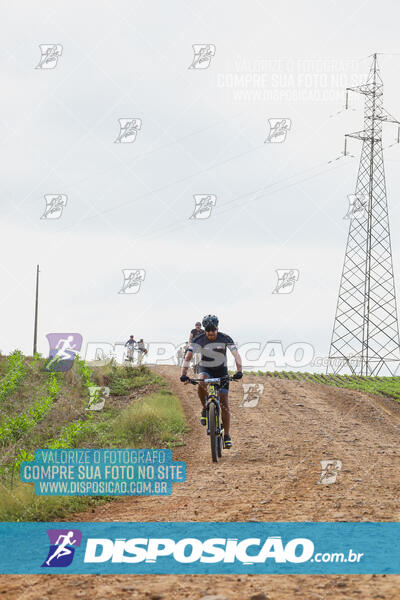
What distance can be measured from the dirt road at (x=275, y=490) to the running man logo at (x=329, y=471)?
0.11 m

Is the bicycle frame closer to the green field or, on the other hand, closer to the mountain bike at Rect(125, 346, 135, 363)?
the green field

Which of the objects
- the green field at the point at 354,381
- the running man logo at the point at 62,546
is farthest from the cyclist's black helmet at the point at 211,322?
the green field at the point at 354,381

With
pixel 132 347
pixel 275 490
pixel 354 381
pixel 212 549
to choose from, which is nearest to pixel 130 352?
pixel 132 347

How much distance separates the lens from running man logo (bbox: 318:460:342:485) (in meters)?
10.6

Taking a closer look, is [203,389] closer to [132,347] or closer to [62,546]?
[62,546]

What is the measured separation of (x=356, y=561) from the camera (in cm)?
646

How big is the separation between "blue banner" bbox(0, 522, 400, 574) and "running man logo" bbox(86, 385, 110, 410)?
14.6m

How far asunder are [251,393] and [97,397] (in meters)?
6.01

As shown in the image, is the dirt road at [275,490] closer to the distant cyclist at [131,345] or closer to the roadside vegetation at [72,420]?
the roadside vegetation at [72,420]

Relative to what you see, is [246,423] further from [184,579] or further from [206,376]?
[184,579]

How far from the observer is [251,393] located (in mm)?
25047

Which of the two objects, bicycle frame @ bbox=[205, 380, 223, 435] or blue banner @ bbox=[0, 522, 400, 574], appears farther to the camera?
bicycle frame @ bbox=[205, 380, 223, 435]

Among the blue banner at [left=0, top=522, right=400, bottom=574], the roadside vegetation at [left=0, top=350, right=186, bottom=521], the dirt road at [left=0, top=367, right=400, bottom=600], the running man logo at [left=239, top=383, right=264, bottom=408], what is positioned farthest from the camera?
the running man logo at [left=239, top=383, right=264, bottom=408]

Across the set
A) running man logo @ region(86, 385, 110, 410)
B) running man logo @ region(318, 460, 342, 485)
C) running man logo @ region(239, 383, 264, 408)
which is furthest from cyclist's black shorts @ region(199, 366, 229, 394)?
running man logo @ region(86, 385, 110, 410)
